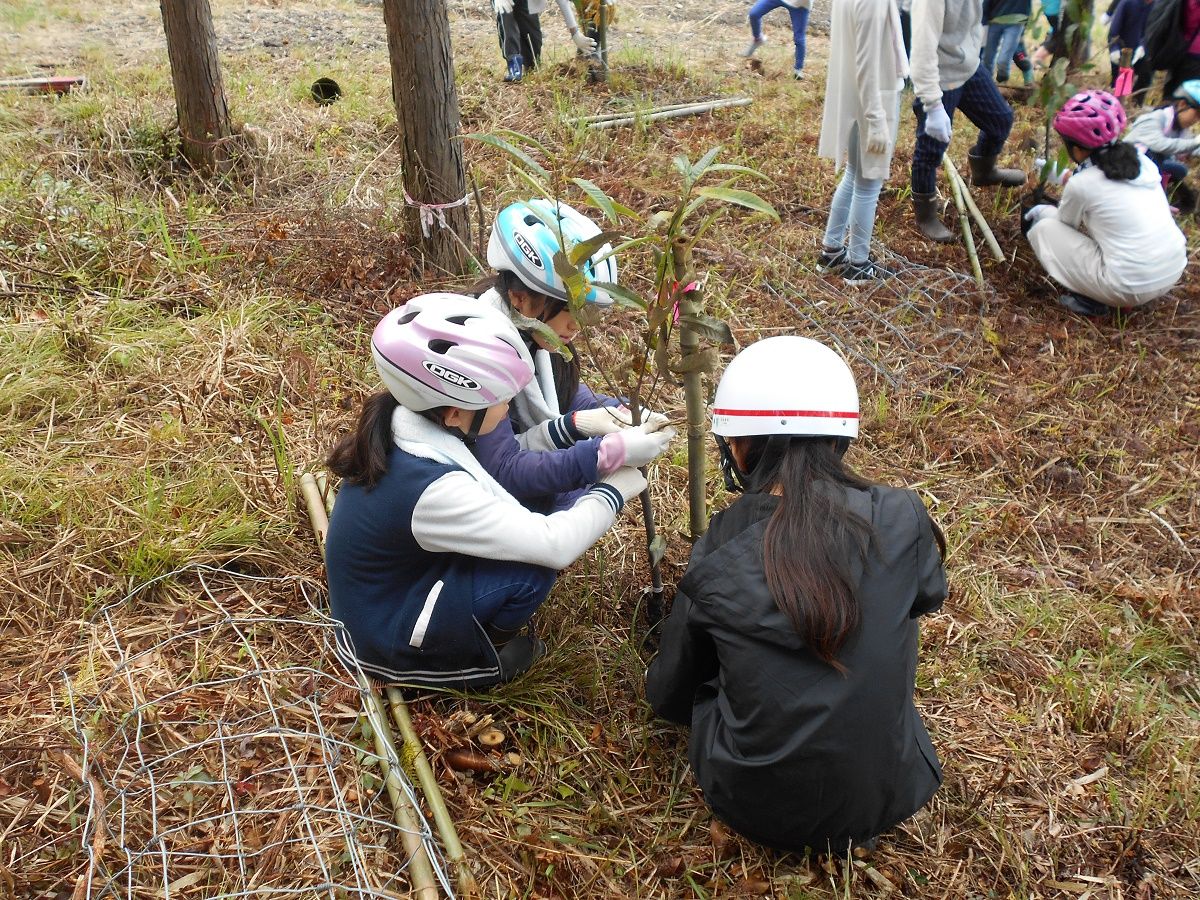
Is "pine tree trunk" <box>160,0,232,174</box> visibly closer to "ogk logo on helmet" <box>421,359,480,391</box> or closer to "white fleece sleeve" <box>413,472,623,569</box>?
"ogk logo on helmet" <box>421,359,480,391</box>

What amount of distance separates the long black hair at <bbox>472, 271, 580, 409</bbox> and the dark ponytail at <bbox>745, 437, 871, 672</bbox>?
801 mm

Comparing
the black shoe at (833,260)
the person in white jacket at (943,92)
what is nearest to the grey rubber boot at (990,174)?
the person in white jacket at (943,92)

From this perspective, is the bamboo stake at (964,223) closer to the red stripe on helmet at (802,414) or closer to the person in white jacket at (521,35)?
the person in white jacket at (521,35)

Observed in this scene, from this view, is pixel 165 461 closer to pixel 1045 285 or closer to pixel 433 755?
pixel 433 755

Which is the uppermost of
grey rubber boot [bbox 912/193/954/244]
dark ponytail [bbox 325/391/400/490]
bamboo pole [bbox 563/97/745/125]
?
bamboo pole [bbox 563/97/745/125]

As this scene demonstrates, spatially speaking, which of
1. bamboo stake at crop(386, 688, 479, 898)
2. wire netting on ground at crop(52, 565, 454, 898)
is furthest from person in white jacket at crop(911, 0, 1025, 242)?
bamboo stake at crop(386, 688, 479, 898)

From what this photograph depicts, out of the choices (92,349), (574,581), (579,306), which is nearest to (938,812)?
(574,581)

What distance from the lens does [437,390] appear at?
2287 millimetres

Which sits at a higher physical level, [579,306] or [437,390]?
[579,306]

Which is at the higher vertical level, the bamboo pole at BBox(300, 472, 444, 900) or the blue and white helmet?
the blue and white helmet

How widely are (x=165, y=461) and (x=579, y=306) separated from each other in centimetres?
205

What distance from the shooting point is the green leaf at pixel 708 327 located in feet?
6.71

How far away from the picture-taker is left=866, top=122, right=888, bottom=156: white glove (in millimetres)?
4816

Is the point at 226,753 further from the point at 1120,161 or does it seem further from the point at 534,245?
Result: the point at 1120,161
